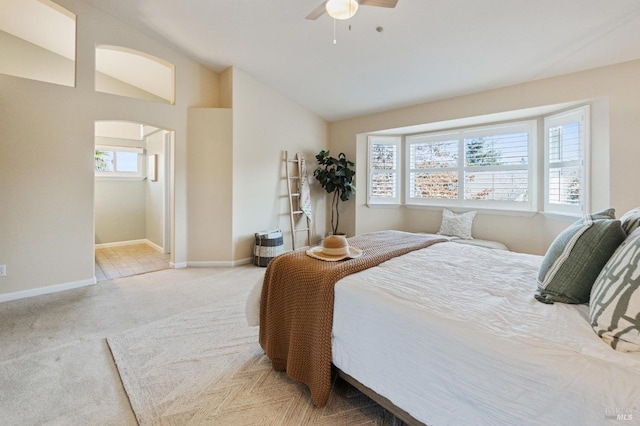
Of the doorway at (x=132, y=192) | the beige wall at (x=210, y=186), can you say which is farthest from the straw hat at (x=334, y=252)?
the doorway at (x=132, y=192)

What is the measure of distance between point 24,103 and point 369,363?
4.28 meters

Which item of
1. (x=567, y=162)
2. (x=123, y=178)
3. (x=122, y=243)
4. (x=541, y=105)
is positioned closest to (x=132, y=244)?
(x=122, y=243)

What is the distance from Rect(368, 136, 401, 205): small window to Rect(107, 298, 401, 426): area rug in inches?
147

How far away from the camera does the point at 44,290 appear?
11.0 feet

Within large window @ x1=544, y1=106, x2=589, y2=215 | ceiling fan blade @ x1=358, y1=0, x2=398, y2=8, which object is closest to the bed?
ceiling fan blade @ x1=358, y1=0, x2=398, y2=8

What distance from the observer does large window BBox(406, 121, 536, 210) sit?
13.9 feet

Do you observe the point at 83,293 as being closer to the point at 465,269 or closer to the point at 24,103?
the point at 24,103

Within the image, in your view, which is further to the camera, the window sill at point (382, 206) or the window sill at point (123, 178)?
the window sill at point (123, 178)

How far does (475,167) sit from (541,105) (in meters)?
1.27

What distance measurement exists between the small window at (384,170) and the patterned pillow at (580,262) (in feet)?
13.5

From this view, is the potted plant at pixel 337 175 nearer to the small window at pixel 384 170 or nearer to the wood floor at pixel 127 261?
the small window at pixel 384 170

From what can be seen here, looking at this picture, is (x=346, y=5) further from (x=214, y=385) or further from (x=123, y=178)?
(x=123, y=178)

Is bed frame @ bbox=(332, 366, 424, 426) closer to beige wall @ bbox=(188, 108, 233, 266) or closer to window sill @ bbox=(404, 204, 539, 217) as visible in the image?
beige wall @ bbox=(188, 108, 233, 266)

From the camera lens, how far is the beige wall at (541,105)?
3.05 meters
